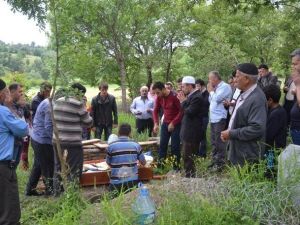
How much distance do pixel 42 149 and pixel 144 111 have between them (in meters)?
4.24

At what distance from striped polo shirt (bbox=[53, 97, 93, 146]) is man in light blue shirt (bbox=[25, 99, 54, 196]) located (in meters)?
0.52

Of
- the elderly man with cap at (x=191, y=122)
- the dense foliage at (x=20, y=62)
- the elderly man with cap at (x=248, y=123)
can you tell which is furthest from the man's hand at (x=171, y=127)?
the elderly man with cap at (x=248, y=123)

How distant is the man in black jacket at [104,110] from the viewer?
10188 millimetres

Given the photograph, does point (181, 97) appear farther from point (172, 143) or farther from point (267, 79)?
point (267, 79)

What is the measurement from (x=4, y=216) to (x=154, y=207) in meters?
2.13

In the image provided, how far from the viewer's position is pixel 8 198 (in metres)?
4.82

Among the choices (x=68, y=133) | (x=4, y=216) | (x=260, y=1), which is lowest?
(x=4, y=216)

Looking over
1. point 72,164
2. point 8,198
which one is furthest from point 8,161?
point 72,164

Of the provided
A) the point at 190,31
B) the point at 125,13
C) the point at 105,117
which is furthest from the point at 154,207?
the point at 190,31

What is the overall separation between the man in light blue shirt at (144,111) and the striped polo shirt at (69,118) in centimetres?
454

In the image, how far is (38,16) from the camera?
4867mm

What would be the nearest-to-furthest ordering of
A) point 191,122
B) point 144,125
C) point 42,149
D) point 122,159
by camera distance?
point 122,159 → point 42,149 → point 191,122 → point 144,125

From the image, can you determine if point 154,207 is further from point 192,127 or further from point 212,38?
point 212,38

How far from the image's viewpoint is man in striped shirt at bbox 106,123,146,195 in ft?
18.7
